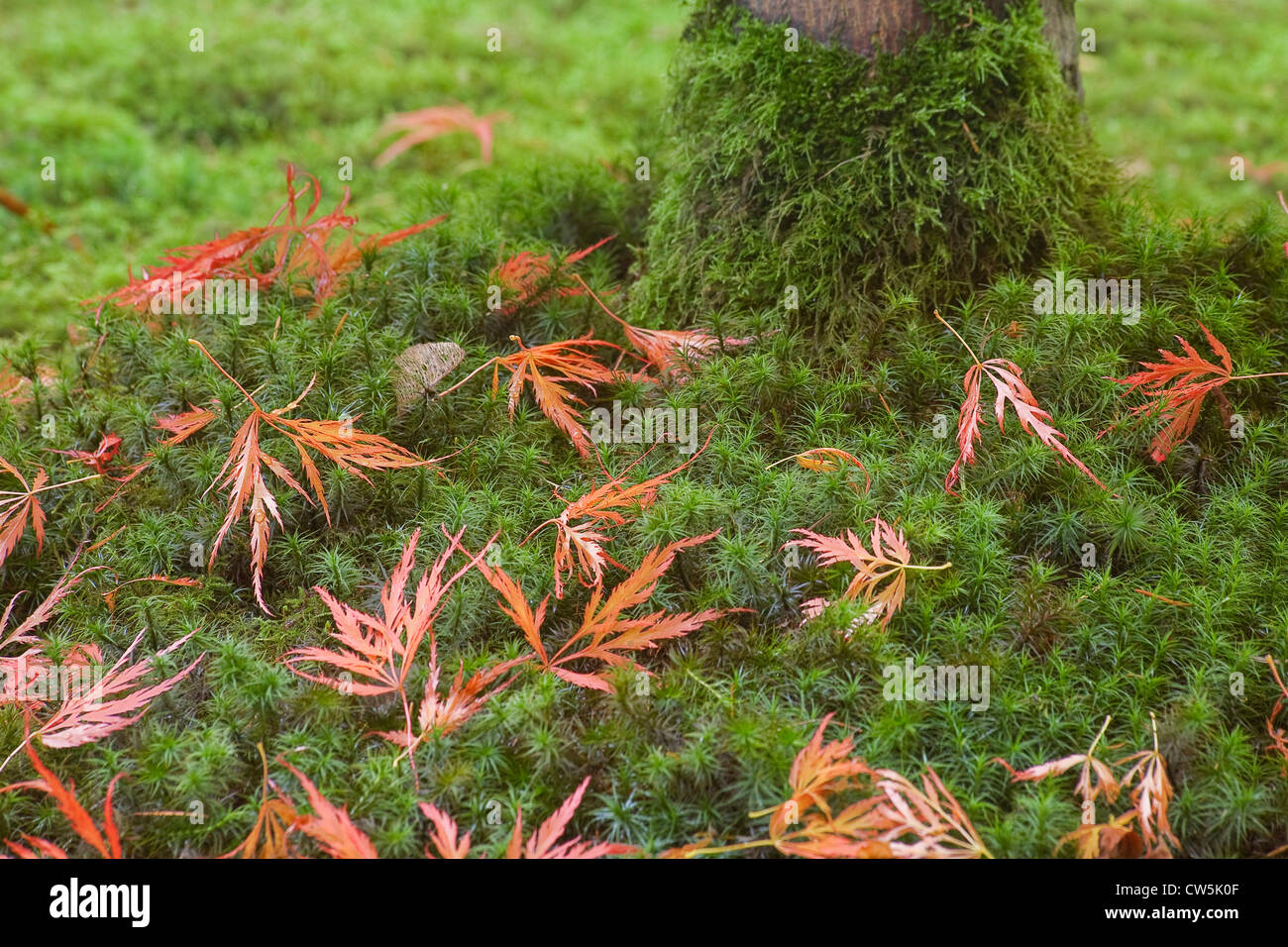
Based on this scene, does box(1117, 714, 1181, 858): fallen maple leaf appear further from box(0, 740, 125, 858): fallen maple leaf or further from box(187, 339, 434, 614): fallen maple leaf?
box(0, 740, 125, 858): fallen maple leaf

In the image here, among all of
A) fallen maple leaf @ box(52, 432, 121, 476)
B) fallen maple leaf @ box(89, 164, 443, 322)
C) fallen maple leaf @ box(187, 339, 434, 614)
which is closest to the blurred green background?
fallen maple leaf @ box(89, 164, 443, 322)

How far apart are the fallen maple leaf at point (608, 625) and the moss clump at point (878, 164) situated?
102 centimetres

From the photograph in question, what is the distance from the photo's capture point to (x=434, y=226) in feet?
10.2

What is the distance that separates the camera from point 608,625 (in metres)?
2.07

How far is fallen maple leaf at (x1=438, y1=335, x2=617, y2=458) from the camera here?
2.48m

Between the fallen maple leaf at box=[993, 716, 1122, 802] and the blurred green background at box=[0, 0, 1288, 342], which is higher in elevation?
the blurred green background at box=[0, 0, 1288, 342]

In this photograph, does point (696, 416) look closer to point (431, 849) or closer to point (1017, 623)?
point (1017, 623)

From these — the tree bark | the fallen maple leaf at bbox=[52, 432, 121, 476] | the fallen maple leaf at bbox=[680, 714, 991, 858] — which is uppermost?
the tree bark

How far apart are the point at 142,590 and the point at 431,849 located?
100cm

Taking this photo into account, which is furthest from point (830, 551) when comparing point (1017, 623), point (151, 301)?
point (151, 301)

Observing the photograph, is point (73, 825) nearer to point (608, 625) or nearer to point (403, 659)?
point (403, 659)

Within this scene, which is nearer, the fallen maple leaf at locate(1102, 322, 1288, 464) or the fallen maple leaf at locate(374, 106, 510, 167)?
the fallen maple leaf at locate(1102, 322, 1288, 464)

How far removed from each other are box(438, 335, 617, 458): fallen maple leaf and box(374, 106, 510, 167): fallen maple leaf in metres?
2.22

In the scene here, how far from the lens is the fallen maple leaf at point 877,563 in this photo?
2.12m
